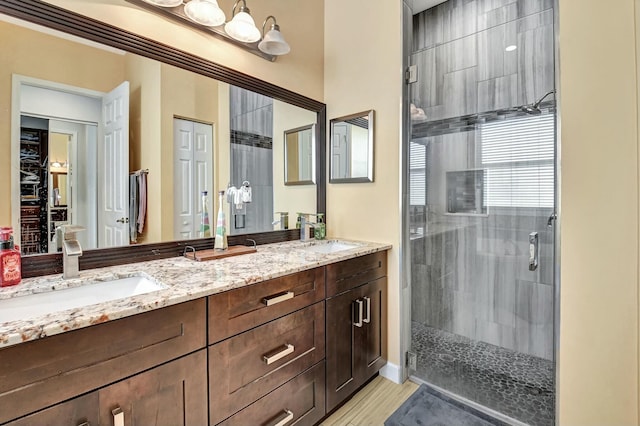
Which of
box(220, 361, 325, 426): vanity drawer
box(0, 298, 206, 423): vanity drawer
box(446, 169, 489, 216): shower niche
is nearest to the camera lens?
box(0, 298, 206, 423): vanity drawer

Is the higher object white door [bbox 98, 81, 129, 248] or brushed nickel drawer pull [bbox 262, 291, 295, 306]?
white door [bbox 98, 81, 129, 248]

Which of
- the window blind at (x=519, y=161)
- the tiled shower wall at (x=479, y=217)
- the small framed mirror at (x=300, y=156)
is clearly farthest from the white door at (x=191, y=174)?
A: the window blind at (x=519, y=161)

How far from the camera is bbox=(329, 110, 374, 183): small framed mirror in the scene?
85.0 inches

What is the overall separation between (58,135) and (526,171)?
245 centimetres

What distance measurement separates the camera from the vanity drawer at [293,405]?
1.21 m

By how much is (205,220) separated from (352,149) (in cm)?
119

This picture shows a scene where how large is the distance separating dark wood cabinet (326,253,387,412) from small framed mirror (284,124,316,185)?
860 millimetres

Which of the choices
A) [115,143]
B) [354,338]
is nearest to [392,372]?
[354,338]

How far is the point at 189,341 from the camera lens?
1011mm

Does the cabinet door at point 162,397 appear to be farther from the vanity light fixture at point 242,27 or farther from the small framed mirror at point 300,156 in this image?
the vanity light fixture at point 242,27

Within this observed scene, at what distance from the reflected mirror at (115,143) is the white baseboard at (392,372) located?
132 cm

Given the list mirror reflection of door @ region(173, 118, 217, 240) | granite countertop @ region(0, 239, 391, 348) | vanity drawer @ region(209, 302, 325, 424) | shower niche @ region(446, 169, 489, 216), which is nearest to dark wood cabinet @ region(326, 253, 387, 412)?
vanity drawer @ region(209, 302, 325, 424)

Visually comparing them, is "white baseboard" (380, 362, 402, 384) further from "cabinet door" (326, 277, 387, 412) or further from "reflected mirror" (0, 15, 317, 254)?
"reflected mirror" (0, 15, 317, 254)

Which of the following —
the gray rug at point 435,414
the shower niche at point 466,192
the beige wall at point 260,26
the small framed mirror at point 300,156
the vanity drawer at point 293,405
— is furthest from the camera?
the small framed mirror at point 300,156
